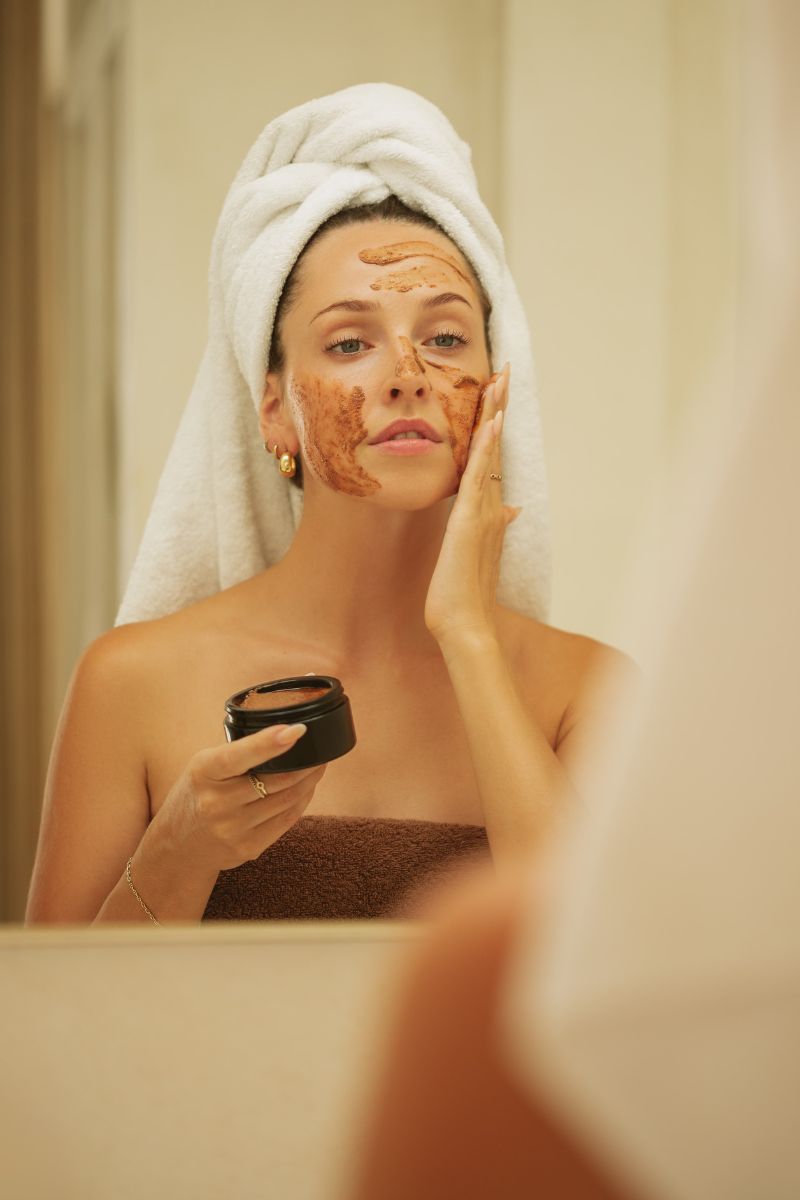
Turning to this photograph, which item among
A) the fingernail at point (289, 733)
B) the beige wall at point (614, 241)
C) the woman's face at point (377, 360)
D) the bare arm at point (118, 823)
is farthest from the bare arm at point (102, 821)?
the beige wall at point (614, 241)

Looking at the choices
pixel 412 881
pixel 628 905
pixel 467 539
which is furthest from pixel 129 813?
pixel 628 905

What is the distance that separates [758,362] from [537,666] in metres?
0.58

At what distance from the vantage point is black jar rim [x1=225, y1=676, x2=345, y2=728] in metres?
Result: 0.74

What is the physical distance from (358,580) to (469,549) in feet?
0.29

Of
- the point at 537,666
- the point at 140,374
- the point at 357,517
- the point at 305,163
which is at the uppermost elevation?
the point at 305,163

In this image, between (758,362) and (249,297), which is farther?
(249,297)

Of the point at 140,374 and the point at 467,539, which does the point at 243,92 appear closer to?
the point at 140,374

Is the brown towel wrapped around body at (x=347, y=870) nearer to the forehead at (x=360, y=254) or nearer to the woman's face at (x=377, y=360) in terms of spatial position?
the woman's face at (x=377, y=360)

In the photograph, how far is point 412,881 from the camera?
2.65ft

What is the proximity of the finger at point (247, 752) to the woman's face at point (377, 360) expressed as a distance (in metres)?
0.19

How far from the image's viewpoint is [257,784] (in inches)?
A: 30.0

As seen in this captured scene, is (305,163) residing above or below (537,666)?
above

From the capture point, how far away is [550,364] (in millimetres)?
842

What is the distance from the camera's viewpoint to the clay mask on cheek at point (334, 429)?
79 cm
